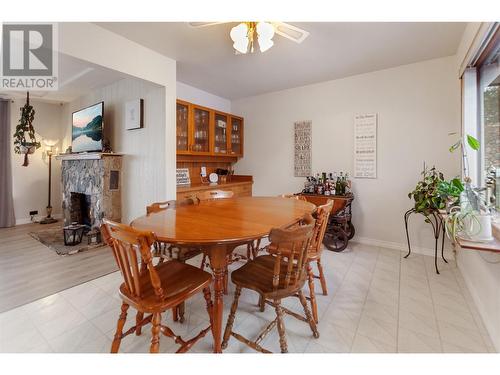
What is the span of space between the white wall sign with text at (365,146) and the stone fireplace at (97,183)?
11.2 ft

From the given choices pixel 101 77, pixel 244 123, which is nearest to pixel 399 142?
pixel 244 123

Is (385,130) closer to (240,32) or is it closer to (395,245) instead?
(395,245)

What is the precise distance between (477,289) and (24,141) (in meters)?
6.68

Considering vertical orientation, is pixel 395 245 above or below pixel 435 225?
below

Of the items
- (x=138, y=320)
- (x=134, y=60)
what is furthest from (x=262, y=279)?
(x=134, y=60)

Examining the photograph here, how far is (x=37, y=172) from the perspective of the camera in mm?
4844

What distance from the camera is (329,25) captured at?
83.7 inches

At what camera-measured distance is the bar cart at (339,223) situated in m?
3.09

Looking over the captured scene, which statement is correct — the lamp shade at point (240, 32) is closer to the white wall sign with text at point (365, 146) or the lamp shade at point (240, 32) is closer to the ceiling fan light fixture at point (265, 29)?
the ceiling fan light fixture at point (265, 29)

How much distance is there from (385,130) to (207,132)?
8.44 feet

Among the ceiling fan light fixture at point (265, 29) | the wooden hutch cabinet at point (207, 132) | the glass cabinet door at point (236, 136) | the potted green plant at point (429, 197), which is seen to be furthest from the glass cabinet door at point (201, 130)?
the potted green plant at point (429, 197)

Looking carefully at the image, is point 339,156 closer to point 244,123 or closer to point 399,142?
point 399,142
